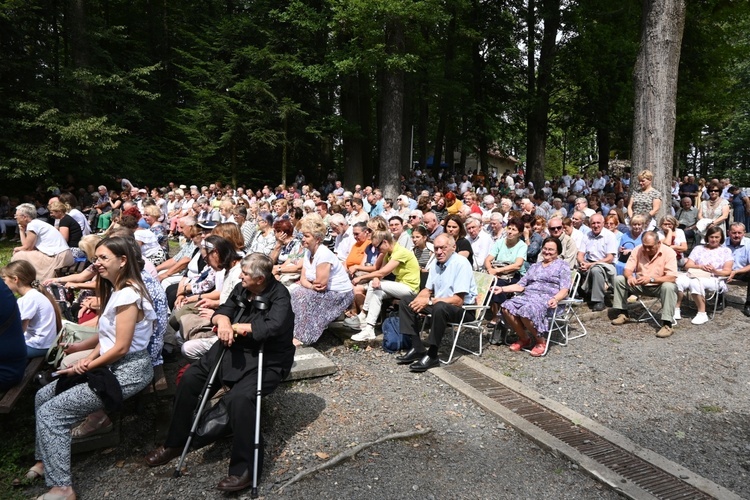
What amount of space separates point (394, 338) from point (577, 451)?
2.51m

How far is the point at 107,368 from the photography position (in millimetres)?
3570

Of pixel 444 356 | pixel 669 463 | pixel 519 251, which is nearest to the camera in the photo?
pixel 669 463

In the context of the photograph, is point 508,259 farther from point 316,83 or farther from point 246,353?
point 316,83

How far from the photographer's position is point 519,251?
7344 mm

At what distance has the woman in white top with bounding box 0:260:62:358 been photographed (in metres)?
4.18

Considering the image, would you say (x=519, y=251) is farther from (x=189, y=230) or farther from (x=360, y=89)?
(x=360, y=89)

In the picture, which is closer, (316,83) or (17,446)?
(17,446)

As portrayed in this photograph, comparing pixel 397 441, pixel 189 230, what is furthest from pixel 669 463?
pixel 189 230

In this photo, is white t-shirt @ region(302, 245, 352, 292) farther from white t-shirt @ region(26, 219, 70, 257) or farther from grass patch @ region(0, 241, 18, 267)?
grass patch @ region(0, 241, 18, 267)

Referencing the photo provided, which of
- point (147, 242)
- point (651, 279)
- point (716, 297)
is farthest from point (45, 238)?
point (716, 297)

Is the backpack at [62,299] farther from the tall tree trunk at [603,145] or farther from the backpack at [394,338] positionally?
the tall tree trunk at [603,145]

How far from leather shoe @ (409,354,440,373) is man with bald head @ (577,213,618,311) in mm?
3287

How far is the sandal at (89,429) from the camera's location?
3.85 metres

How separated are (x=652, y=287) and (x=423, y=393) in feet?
12.7
